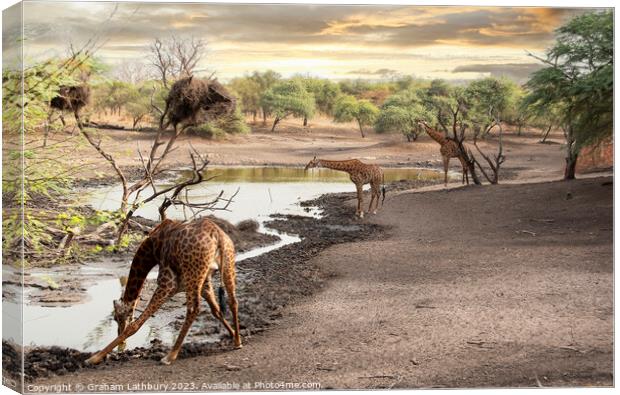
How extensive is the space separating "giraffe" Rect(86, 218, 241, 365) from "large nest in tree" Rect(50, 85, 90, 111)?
1.65m

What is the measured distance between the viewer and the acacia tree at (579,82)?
8.91 meters

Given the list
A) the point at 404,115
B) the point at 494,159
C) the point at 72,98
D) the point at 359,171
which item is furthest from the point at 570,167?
the point at 72,98

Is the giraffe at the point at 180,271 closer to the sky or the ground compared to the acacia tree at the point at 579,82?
closer to the ground

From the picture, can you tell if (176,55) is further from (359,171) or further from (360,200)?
(360,200)

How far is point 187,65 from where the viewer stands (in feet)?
29.0

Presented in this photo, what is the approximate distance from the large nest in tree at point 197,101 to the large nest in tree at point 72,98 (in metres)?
0.80

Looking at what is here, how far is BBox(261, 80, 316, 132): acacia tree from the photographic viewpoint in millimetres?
9133

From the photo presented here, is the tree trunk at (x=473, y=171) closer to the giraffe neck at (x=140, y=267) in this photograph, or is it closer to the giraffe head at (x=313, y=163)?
the giraffe head at (x=313, y=163)

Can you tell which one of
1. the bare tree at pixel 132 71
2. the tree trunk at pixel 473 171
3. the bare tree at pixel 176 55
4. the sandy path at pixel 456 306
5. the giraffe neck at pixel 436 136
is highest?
the bare tree at pixel 176 55

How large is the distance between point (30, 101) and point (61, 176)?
33.9 inches

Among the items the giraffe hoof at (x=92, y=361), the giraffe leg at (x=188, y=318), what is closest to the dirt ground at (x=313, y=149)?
the giraffe leg at (x=188, y=318)

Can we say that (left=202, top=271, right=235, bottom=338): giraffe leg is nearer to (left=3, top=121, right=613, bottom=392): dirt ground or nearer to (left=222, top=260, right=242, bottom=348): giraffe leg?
(left=222, top=260, right=242, bottom=348): giraffe leg

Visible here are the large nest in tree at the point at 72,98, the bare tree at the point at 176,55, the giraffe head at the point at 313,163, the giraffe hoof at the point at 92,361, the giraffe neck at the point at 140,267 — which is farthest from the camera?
the giraffe head at the point at 313,163

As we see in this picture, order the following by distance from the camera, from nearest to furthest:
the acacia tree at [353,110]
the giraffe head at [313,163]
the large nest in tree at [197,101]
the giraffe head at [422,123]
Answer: the large nest in tree at [197,101] < the acacia tree at [353,110] < the giraffe head at [422,123] < the giraffe head at [313,163]
